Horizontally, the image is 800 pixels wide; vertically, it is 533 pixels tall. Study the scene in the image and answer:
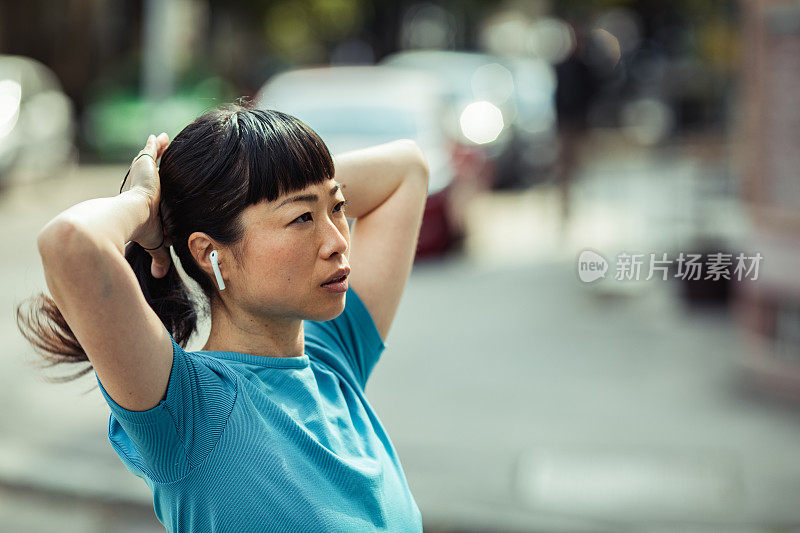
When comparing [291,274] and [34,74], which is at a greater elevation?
[291,274]

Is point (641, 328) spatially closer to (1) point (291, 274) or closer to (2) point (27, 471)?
(2) point (27, 471)

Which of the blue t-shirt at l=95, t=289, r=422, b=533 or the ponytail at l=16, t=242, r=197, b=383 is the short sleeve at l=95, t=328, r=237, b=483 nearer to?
the blue t-shirt at l=95, t=289, r=422, b=533

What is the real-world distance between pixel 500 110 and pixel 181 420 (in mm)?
11994

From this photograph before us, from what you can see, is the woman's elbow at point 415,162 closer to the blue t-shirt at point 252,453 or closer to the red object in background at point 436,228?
the blue t-shirt at point 252,453

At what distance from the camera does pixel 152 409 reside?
4.85ft

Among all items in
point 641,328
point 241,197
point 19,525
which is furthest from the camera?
point 641,328

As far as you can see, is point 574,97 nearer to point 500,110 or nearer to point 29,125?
point 500,110

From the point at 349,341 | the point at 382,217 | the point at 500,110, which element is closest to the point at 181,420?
the point at 349,341

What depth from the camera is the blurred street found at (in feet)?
14.7

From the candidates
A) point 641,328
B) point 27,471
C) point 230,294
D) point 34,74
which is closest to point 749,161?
point 641,328

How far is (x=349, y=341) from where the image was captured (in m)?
1.99

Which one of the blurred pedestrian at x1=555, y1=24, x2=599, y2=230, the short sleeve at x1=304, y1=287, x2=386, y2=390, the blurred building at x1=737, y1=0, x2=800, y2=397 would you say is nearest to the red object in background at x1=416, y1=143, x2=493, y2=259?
the blurred pedestrian at x1=555, y1=24, x2=599, y2=230

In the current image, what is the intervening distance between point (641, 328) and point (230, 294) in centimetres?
599

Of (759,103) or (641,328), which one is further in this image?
(641,328)
